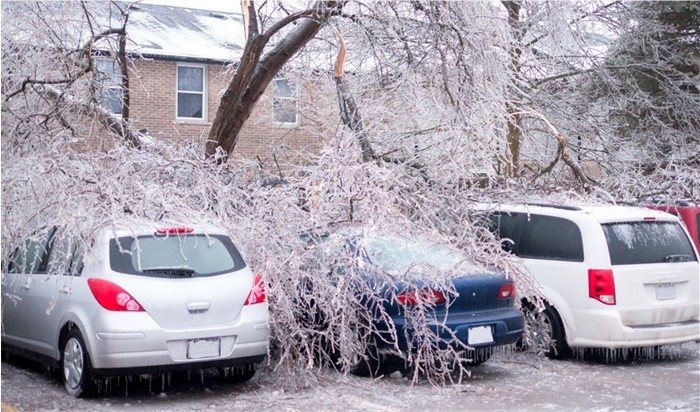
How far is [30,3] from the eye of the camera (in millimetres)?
10797

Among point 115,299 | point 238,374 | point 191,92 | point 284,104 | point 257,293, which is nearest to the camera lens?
point 115,299

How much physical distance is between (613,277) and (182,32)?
58.7ft

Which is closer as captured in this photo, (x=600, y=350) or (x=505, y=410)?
(x=505, y=410)

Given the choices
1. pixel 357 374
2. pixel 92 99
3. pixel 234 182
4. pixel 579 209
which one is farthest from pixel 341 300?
pixel 92 99

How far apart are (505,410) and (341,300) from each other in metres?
1.64

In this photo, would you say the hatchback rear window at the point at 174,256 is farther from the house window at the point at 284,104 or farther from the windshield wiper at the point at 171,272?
the house window at the point at 284,104

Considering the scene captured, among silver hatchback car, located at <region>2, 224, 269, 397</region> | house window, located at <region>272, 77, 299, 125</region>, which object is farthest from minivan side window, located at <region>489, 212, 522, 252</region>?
house window, located at <region>272, 77, 299, 125</region>

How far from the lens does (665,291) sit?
914 cm

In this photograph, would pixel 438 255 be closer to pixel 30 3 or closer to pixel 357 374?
pixel 357 374

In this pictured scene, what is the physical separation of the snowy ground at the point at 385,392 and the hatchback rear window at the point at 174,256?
1.10m

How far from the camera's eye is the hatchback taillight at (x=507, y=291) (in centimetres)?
837

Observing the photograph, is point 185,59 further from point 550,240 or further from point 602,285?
point 602,285

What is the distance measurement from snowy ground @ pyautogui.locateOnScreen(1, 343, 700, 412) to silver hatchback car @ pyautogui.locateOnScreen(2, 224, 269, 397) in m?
0.30

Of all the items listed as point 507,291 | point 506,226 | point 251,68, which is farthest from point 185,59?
point 507,291
